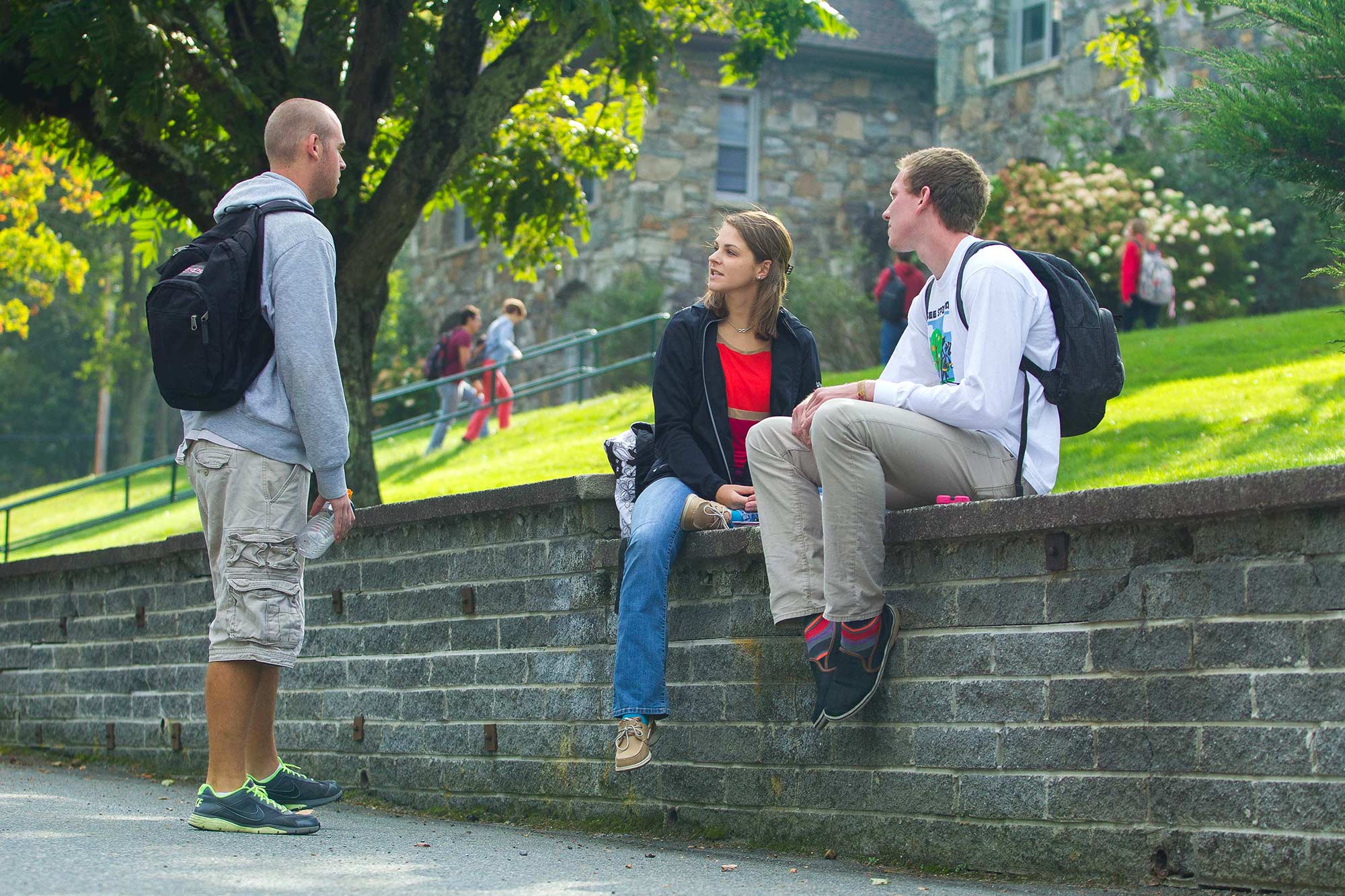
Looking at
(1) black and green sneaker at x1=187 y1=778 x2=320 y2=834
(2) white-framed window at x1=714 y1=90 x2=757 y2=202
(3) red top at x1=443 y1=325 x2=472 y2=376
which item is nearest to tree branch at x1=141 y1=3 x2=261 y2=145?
(1) black and green sneaker at x1=187 y1=778 x2=320 y2=834

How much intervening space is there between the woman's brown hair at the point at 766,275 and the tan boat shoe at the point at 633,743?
1518 mm

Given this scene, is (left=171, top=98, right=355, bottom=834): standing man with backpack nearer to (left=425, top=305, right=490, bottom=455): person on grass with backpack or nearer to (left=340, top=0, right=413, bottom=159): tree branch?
(left=340, top=0, right=413, bottom=159): tree branch

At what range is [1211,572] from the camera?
4.64 metres

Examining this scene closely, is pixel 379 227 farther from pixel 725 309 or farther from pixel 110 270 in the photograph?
pixel 110 270

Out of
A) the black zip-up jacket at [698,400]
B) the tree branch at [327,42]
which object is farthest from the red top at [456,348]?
the black zip-up jacket at [698,400]

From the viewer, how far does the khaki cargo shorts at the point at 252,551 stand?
5473mm

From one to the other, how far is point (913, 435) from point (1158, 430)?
19.4 feet

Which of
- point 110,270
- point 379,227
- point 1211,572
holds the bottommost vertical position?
point 1211,572

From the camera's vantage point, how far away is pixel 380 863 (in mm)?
5070

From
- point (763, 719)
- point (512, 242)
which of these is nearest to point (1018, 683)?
point (763, 719)

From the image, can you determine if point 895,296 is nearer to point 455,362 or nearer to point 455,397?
point 455,397

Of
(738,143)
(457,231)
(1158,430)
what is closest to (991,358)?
(1158,430)

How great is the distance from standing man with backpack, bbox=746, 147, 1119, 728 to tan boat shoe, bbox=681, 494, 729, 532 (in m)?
0.43

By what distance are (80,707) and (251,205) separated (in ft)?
17.0
